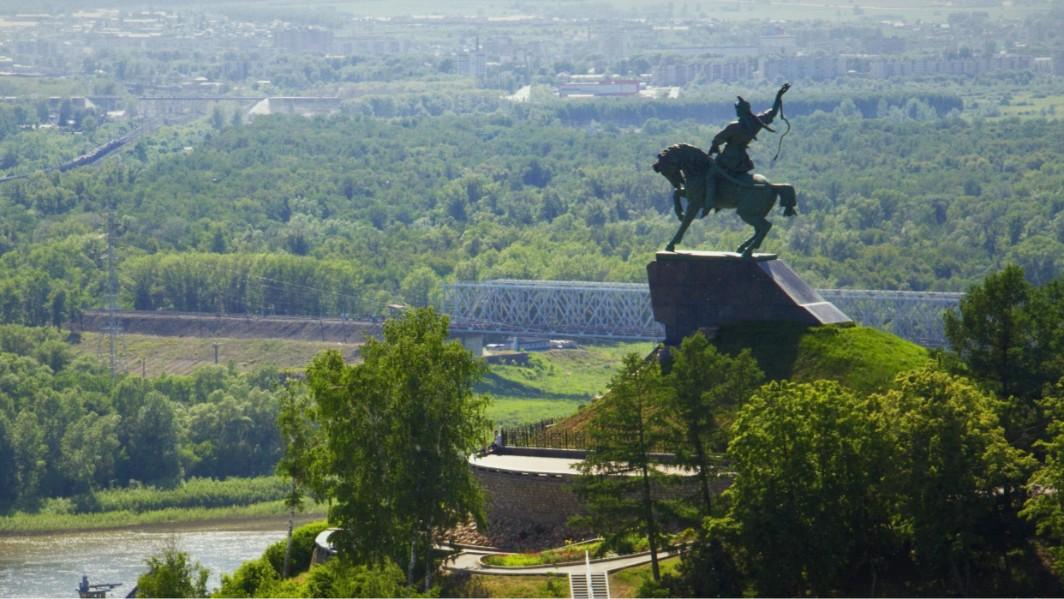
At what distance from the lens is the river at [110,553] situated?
81.4m

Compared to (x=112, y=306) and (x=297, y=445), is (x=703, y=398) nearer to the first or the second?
(x=297, y=445)

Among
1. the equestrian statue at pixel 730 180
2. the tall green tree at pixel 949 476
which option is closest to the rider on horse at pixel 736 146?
the equestrian statue at pixel 730 180

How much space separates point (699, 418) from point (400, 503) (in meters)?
5.43

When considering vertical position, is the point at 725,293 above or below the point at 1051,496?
above

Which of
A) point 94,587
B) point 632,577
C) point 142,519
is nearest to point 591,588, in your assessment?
point 632,577

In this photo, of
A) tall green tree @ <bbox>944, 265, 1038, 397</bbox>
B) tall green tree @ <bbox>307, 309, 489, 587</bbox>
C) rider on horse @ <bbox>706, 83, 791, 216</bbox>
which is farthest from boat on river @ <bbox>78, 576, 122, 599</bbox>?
tall green tree @ <bbox>944, 265, 1038, 397</bbox>

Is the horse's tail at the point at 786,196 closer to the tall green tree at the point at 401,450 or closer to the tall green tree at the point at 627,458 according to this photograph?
the tall green tree at the point at 627,458

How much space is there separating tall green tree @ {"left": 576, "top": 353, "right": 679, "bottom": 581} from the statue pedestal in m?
6.95

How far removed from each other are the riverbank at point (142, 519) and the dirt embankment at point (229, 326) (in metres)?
40.7

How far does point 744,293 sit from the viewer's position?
6197cm

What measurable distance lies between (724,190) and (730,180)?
0.27 m

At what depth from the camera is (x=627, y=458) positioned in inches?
2137

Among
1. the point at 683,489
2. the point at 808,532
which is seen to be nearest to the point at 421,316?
the point at 683,489

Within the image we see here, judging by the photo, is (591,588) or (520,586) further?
(520,586)
